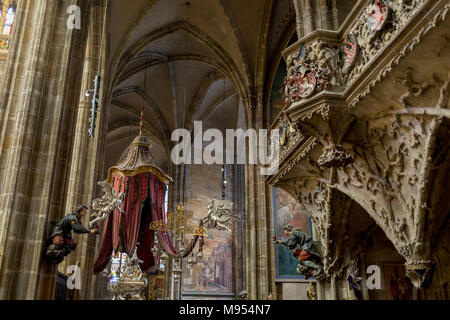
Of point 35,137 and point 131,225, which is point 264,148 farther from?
point 35,137

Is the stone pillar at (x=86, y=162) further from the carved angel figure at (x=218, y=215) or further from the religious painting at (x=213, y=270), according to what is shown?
the religious painting at (x=213, y=270)

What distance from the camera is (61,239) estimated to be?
6070mm

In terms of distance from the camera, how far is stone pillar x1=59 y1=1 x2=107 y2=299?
10930mm

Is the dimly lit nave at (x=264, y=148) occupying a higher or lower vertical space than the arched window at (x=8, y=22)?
lower

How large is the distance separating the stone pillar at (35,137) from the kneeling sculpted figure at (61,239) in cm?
12

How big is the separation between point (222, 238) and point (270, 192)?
6740 mm

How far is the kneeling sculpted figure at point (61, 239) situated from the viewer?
19.5 feet

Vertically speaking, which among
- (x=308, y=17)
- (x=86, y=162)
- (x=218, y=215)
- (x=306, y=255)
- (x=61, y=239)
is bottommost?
(x=61, y=239)

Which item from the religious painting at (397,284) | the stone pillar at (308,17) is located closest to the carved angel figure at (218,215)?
the religious painting at (397,284)

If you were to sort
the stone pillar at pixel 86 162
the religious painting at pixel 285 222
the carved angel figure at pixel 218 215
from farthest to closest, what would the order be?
the religious painting at pixel 285 222 → the stone pillar at pixel 86 162 → the carved angel figure at pixel 218 215

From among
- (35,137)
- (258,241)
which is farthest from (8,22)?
(258,241)

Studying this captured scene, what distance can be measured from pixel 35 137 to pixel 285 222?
8.14 meters
